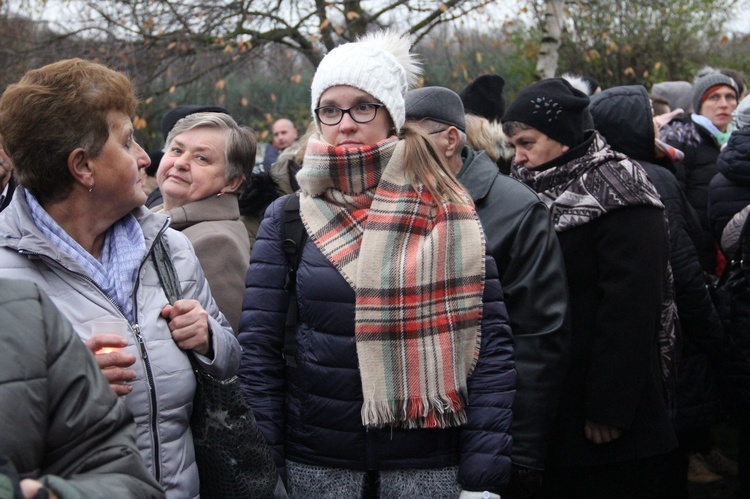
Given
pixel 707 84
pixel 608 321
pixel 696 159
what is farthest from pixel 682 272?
pixel 707 84

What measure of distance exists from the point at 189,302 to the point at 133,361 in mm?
292

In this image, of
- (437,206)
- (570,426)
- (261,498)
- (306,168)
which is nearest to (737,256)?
(570,426)

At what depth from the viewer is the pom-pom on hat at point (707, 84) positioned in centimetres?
657

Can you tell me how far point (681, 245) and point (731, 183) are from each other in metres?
0.98

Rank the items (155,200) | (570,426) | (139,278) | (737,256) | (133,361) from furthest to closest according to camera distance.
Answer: (155,200) → (737,256) → (570,426) → (139,278) → (133,361)

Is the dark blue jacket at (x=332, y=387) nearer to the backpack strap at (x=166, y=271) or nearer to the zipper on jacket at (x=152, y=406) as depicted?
the backpack strap at (x=166, y=271)

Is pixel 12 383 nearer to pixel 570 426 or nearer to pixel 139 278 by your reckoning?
pixel 139 278

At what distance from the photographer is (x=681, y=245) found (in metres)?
3.87

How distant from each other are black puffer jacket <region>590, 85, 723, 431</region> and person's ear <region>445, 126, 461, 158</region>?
924 millimetres

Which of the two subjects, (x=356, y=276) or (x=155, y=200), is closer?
(x=356, y=276)

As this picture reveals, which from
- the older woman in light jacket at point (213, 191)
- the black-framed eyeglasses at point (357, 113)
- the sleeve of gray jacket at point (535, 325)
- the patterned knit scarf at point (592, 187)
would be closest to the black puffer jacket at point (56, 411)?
the black-framed eyeglasses at point (357, 113)

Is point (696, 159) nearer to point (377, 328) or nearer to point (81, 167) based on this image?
point (377, 328)

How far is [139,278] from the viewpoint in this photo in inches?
86.5

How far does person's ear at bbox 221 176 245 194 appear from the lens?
12.0 feet
